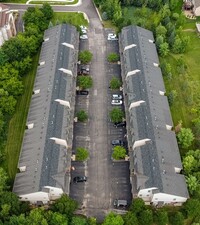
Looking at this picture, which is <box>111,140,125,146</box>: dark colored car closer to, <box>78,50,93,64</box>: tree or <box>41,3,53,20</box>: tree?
<box>78,50,93,64</box>: tree

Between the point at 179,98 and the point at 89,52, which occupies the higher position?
the point at 89,52

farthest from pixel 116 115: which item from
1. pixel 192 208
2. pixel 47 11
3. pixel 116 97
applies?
pixel 47 11

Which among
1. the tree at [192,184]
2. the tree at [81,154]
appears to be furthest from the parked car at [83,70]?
the tree at [192,184]

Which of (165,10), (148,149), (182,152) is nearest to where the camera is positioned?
(148,149)

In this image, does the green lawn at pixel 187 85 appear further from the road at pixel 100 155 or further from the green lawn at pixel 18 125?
the green lawn at pixel 18 125

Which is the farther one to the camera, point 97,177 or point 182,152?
point 182,152

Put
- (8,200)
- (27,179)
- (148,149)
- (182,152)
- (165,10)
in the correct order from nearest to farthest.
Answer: (8,200), (27,179), (148,149), (182,152), (165,10)

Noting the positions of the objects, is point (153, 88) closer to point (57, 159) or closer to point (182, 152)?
point (182, 152)

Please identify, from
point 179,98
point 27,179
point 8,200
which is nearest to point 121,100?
point 179,98
